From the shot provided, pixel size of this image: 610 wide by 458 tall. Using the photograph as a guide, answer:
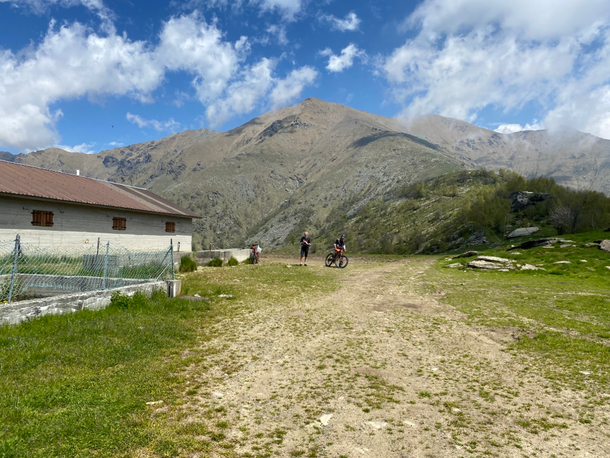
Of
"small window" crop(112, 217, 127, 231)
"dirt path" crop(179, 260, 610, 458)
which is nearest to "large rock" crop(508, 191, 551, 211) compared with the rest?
"dirt path" crop(179, 260, 610, 458)

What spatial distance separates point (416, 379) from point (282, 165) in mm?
169373

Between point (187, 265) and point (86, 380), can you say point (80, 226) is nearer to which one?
point (187, 265)

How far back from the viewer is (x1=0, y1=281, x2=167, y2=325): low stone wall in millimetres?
6648

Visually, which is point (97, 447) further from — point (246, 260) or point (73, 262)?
point (246, 260)

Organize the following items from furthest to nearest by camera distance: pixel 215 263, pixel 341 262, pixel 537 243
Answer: pixel 537 243 < pixel 341 262 < pixel 215 263

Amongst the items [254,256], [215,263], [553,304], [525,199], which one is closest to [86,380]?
[553,304]

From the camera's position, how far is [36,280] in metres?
10.2

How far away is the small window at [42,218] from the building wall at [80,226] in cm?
19

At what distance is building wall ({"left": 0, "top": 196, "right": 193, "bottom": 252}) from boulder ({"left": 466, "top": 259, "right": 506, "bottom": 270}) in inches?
938

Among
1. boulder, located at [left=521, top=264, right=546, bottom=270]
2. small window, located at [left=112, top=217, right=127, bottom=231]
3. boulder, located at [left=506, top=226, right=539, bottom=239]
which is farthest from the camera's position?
boulder, located at [left=506, top=226, right=539, bottom=239]

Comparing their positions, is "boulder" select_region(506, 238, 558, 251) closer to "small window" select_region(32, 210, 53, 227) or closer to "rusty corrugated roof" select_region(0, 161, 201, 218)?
"rusty corrugated roof" select_region(0, 161, 201, 218)

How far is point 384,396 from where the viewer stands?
4602 millimetres

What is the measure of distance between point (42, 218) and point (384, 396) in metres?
23.0

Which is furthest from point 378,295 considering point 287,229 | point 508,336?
point 287,229
